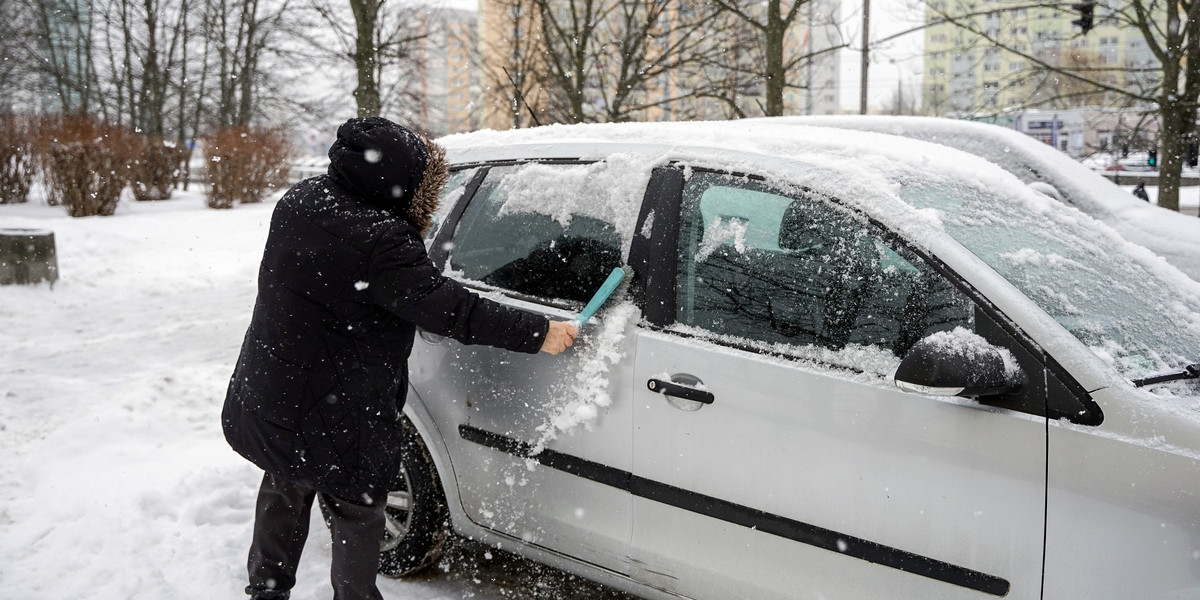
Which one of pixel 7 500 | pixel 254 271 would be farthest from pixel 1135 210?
pixel 254 271

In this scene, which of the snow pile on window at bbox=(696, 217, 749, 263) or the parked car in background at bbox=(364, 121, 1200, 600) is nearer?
the parked car in background at bbox=(364, 121, 1200, 600)

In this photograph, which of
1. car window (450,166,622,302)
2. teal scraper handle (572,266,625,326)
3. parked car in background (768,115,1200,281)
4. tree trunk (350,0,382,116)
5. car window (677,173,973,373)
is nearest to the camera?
car window (677,173,973,373)

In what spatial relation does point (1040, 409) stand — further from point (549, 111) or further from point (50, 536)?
point (549, 111)

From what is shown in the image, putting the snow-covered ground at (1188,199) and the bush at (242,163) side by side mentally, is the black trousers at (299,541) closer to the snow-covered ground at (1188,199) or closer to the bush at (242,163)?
the bush at (242,163)

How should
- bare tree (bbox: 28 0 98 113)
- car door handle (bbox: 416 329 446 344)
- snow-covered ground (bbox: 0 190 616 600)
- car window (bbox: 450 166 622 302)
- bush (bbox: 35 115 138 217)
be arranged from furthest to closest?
1. bare tree (bbox: 28 0 98 113)
2. bush (bbox: 35 115 138 217)
3. snow-covered ground (bbox: 0 190 616 600)
4. car door handle (bbox: 416 329 446 344)
5. car window (bbox: 450 166 622 302)

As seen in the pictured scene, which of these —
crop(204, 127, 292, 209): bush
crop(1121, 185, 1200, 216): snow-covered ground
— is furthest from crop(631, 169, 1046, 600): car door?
crop(1121, 185, 1200, 216): snow-covered ground

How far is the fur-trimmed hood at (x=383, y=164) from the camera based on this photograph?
243cm

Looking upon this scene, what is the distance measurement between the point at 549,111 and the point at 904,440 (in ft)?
40.3

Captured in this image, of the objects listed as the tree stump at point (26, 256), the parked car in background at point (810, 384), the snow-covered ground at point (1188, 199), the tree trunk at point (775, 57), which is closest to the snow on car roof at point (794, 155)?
the parked car in background at point (810, 384)

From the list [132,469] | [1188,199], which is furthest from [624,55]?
[1188,199]

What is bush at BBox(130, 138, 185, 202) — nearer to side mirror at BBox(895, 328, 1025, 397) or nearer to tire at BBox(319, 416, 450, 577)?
tire at BBox(319, 416, 450, 577)

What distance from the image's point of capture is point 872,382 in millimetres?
2232

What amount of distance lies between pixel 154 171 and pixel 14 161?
9.72 ft

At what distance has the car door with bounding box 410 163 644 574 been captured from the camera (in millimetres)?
2730
